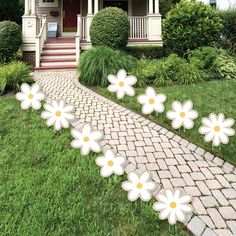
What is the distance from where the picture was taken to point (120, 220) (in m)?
2.83

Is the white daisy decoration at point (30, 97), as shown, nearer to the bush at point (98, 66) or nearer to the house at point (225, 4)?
the bush at point (98, 66)

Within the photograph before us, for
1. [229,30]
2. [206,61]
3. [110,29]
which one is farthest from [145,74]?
[229,30]

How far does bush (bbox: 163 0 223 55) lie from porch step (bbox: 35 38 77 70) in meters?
4.08

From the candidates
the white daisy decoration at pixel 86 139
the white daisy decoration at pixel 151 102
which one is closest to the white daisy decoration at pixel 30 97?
the white daisy decoration at pixel 86 139

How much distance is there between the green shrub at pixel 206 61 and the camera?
8.45 metres

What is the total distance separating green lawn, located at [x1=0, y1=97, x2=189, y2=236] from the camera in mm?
2734

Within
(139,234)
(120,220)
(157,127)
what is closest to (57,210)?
(120,220)

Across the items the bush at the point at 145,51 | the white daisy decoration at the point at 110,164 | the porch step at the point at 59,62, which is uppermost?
the bush at the point at 145,51

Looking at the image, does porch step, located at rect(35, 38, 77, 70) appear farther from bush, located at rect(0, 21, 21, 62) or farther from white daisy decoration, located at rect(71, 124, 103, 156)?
white daisy decoration, located at rect(71, 124, 103, 156)

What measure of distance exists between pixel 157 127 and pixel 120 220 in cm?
249

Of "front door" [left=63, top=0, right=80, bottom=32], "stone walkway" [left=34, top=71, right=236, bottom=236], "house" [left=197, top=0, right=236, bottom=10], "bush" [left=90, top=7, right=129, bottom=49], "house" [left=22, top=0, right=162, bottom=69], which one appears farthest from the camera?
"front door" [left=63, top=0, right=80, bottom=32]

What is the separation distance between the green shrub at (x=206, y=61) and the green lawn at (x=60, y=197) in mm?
5595

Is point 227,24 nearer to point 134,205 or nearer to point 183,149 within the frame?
point 183,149

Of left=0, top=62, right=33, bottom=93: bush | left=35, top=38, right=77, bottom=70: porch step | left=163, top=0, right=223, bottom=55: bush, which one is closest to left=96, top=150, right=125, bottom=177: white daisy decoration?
left=0, top=62, right=33, bottom=93: bush
